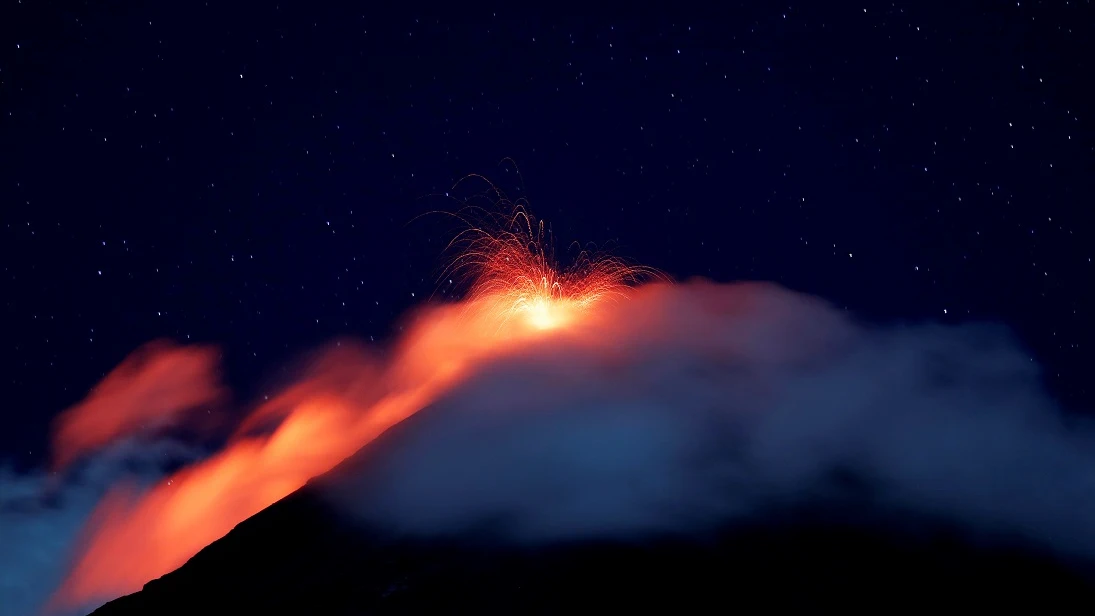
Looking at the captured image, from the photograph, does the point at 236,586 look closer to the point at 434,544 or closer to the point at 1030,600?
the point at 434,544

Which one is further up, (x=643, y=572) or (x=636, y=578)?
(x=643, y=572)

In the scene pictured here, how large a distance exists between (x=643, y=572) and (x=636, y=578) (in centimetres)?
77

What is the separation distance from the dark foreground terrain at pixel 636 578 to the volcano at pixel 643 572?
82mm

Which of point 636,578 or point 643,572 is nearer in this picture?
point 636,578

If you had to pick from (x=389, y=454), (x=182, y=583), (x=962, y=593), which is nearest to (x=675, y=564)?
(x=962, y=593)

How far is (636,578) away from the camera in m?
36.9

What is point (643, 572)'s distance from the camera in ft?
123

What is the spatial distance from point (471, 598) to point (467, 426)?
146 feet

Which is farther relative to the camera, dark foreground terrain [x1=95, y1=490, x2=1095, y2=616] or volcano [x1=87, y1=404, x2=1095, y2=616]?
volcano [x1=87, y1=404, x2=1095, y2=616]

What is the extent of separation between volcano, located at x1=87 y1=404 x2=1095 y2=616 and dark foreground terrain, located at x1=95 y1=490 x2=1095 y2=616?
0.27 feet

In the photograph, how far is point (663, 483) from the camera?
5594 cm

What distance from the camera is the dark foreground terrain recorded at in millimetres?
35406

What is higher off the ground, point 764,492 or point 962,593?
point 764,492

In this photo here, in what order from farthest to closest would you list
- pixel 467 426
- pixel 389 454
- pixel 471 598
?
pixel 467 426 → pixel 389 454 → pixel 471 598
